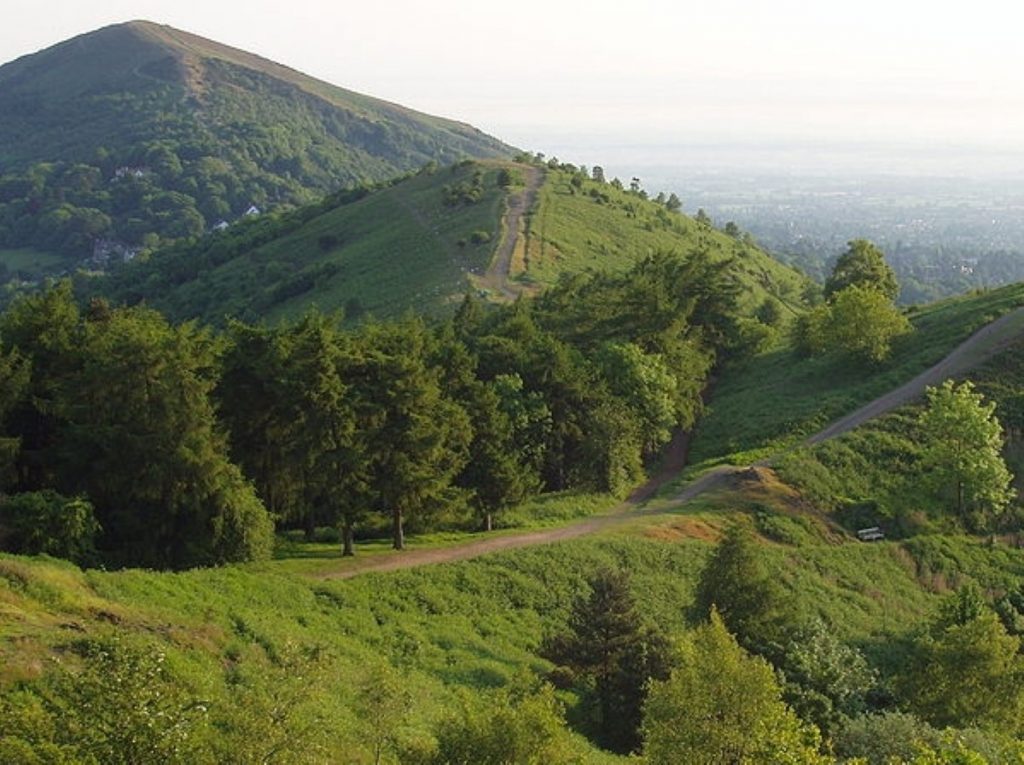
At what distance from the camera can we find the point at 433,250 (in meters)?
122

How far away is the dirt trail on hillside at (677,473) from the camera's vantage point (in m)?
38.3

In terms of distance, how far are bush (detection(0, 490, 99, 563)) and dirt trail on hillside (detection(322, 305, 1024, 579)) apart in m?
9.21

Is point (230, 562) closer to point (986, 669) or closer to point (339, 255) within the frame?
point (986, 669)

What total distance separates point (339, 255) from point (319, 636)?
109 meters

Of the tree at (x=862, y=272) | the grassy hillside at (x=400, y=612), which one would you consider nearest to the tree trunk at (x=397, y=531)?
the grassy hillside at (x=400, y=612)

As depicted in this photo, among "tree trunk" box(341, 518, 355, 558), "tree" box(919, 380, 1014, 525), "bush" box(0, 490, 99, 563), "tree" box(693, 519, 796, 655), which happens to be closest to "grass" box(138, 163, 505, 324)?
"tree" box(919, 380, 1014, 525)

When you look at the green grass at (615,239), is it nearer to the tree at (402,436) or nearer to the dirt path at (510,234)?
the dirt path at (510,234)

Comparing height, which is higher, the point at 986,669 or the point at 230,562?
the point at 230,562

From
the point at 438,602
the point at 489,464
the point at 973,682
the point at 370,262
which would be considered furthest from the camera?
the point at 370,262

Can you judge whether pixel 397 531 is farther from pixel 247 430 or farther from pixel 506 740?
pixel 506 740

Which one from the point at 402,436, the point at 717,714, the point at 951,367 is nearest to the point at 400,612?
the point at 402,436

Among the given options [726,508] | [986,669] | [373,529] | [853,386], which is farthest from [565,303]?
[986,669]

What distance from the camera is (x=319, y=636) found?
28609 mm

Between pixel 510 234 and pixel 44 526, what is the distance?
9762 cm
